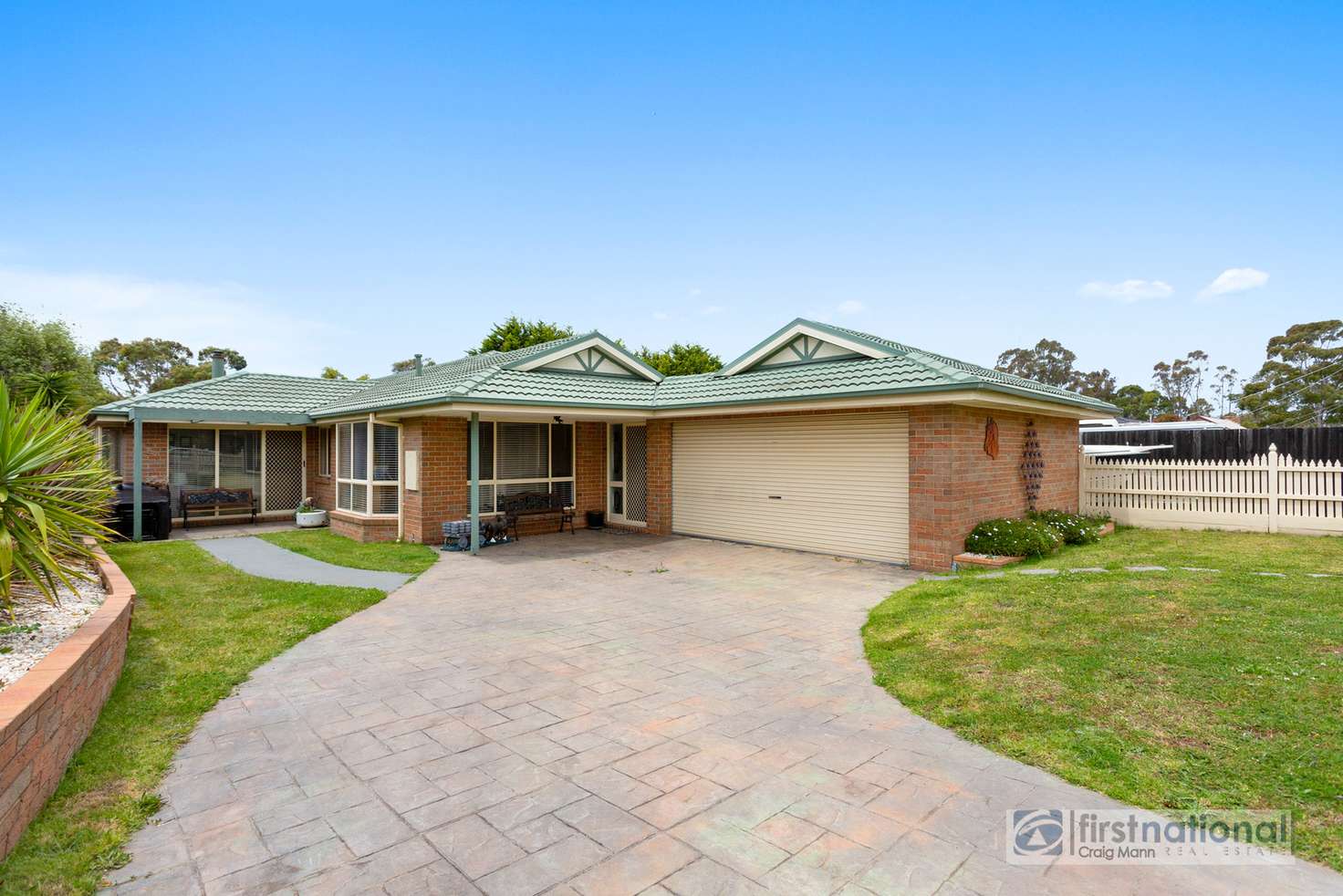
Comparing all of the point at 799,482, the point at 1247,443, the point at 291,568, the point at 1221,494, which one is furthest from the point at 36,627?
the point at 1247,443

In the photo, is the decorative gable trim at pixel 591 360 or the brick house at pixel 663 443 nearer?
the brick house at pixel 663 443

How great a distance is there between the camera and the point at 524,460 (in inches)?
536

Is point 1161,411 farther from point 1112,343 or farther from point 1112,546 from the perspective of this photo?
point 1112,546

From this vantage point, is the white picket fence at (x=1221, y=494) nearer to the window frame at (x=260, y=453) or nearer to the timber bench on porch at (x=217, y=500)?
the window frame at (x=260, y=453)

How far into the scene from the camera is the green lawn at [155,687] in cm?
287

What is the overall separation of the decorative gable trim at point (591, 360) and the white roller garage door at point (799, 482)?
190 centimetres

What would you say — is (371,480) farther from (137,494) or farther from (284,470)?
(284,470)

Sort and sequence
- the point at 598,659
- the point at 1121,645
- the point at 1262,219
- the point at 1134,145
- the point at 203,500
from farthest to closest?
the point at 1262,219 < the point at 203,500 < the point at 1134,145 < the point at 598,659 < the point at 1121,645

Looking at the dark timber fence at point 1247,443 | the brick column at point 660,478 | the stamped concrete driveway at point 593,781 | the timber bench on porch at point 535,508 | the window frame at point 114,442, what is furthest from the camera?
the window frame at point 114,442

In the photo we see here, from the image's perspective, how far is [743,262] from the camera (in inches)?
775

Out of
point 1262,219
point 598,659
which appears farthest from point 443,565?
point 1262,219

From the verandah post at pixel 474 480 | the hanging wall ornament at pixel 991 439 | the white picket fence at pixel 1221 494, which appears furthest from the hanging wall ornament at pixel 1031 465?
the verandah post at pixel 474 480

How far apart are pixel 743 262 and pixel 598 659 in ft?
52.8

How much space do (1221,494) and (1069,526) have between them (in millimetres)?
3759
